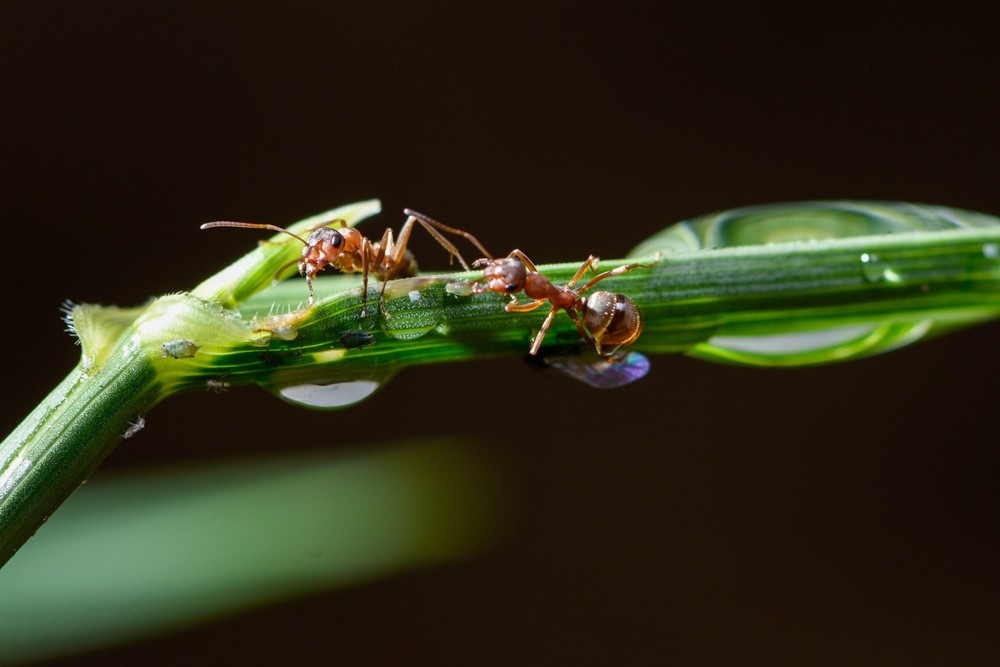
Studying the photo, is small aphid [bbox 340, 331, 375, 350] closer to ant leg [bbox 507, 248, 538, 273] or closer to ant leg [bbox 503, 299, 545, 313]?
ant leg [bbox 503, 299, 545, 313]

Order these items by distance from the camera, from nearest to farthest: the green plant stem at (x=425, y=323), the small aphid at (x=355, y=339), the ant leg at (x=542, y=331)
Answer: the green plant stem at (x=425, y=323) → the small aphid at (x=355, y=339) → the ant leg at (x=542, y=331)

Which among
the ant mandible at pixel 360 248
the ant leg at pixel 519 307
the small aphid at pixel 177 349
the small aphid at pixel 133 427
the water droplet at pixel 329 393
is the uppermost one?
the ant mandible at pixel 360 248

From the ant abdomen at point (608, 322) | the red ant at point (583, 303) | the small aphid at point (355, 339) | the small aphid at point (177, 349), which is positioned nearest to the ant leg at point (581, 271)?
the red ant at point (583, 303)

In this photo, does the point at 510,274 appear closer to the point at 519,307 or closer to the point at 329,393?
the point at 519,307

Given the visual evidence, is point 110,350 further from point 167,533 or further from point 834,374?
point 834,374

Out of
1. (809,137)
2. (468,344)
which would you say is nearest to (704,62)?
(809,137)

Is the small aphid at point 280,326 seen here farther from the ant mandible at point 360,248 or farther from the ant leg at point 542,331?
the ant mandible at point 360,248
